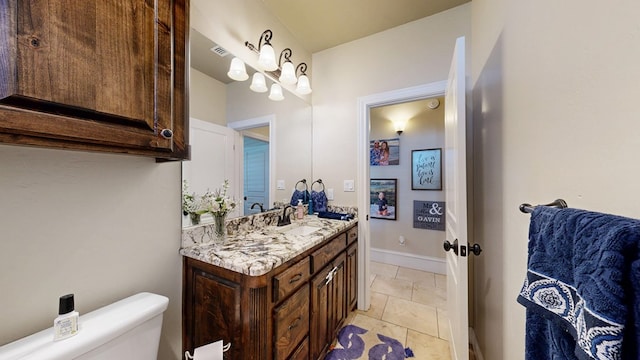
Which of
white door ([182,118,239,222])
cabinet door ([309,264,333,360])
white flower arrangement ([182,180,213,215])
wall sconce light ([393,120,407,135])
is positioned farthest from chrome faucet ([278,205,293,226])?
wall sconce light ([393,120,407,135])

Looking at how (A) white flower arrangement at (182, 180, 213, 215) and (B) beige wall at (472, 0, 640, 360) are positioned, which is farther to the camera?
(A) white flower arrangement at (182, 180, 213, 215)

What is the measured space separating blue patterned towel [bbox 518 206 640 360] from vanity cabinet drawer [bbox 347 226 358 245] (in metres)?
1.36

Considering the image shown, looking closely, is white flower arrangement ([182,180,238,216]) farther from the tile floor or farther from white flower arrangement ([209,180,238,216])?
the tile floor

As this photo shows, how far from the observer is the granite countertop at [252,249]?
38.3 inches

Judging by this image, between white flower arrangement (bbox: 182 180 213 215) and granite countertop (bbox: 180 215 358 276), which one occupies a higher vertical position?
white flower arrangement (bbox: 182 180 213 215)

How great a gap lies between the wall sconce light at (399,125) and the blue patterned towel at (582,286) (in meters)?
2.78

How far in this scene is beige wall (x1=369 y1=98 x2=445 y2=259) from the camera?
116 inches

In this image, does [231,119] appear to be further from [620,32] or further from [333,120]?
[620,32]

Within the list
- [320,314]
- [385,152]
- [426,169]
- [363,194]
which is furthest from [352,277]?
[385,152]

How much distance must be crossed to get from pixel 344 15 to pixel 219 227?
6.51ft

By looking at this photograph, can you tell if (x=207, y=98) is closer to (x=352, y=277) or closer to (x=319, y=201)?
(x=319, y=201)

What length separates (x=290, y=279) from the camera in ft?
3.65

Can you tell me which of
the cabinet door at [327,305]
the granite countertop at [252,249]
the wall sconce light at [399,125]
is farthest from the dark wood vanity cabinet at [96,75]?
Result: the wall sconce light at [399,125]

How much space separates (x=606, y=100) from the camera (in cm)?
51
